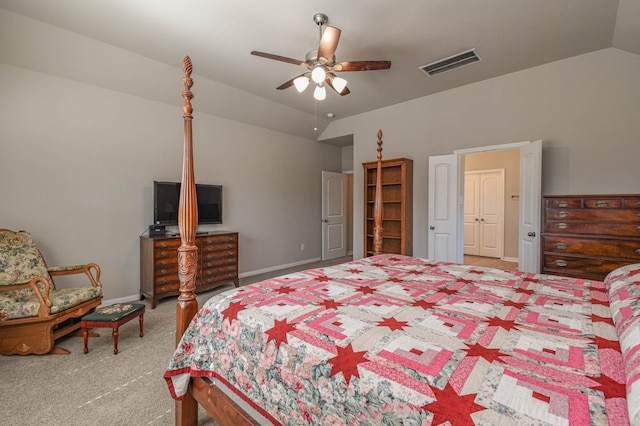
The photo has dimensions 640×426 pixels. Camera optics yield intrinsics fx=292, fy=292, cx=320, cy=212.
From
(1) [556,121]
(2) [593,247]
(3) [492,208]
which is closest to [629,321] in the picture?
(2) [593,247]

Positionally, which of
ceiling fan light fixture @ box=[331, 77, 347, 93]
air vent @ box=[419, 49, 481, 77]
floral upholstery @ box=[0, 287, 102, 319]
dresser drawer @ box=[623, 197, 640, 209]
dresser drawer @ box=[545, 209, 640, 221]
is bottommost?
floral upholstery @ box=[0, 287, 102, 319]

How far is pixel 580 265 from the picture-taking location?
294 centimetres

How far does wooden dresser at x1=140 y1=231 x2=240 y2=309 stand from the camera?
364 cm

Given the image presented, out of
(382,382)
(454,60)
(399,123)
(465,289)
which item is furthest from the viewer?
(399,123)

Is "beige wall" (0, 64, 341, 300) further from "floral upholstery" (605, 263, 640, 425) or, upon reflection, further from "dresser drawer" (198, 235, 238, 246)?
"floral upholstery" (605, 263, 640, 425)

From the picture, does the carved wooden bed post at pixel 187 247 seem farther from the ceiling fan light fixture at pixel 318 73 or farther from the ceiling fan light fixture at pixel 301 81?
the ceiling fan light fixture at pixel 301 81

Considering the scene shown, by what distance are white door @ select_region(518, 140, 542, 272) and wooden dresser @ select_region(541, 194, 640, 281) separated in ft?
1.06

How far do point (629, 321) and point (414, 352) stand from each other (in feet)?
2.54

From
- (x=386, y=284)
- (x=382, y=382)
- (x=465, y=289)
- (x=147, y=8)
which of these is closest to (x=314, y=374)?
(x=382, y=382)

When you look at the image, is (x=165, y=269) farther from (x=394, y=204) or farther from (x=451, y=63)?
(x=451, y=63)

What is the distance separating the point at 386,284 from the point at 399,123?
3.87 metres

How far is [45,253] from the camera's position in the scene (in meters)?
3.27

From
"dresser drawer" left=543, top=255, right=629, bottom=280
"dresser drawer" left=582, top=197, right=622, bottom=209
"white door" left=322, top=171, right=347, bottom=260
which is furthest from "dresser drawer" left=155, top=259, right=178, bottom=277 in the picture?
"dresser drawer" left=582, top=197, right=622, bottom=209

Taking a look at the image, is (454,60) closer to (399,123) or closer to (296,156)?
(399,123)
